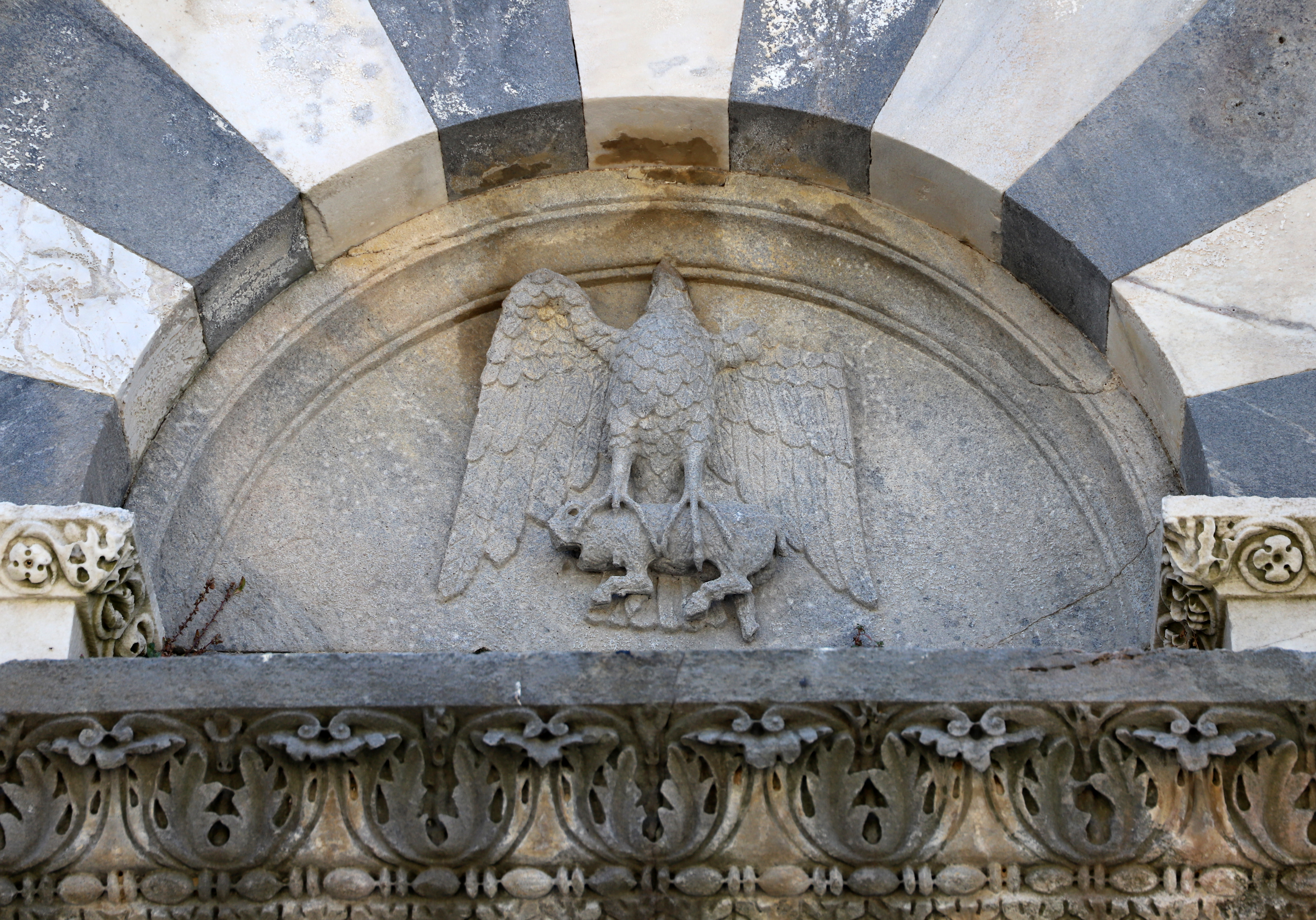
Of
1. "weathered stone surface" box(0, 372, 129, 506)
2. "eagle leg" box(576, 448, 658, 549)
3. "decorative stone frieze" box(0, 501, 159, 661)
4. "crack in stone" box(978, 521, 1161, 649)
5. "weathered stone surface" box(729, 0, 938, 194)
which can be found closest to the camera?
"decorative stone frieze" box(0, 501, 159, 661)

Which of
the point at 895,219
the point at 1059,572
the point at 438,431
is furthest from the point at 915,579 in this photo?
the point at 438,431

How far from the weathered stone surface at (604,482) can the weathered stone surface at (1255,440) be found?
11.3 inches

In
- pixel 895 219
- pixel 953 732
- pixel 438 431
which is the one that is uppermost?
pixel 895 219

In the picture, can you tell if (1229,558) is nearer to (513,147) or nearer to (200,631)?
(513,147)

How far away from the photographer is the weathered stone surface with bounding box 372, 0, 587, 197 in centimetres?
434

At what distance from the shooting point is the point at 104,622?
345cm

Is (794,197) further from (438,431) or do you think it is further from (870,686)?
(870,686)

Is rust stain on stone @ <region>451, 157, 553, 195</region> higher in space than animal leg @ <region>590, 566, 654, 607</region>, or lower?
higher

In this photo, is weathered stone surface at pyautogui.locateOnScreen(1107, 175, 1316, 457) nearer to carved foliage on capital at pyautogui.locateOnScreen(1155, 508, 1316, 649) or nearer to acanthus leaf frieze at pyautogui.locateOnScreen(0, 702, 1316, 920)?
carved foliage on capital at pyautogui.locateOnScreen(1155, 508, 1316, 649)

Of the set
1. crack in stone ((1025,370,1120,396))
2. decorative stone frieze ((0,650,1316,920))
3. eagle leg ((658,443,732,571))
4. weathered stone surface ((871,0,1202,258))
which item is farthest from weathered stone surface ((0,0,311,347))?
crack in stone ((1025,370,1120,396))

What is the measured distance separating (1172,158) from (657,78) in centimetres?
133

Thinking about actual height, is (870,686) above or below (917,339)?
below

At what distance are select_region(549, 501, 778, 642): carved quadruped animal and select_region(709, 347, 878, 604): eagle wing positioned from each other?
13 cm

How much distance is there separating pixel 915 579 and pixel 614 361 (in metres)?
0.95
